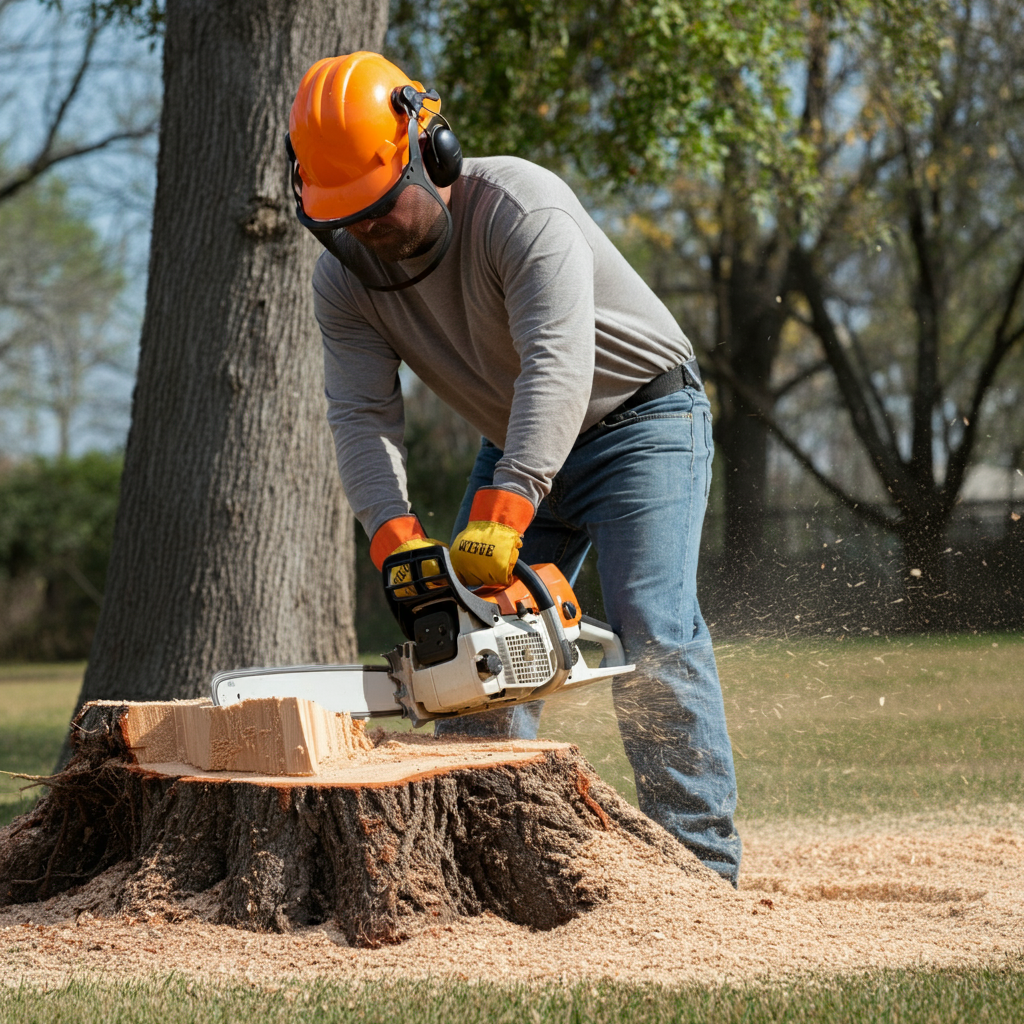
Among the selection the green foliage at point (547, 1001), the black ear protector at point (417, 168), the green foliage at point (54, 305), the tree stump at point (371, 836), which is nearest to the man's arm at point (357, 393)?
the black ear protector at point (417, 168)

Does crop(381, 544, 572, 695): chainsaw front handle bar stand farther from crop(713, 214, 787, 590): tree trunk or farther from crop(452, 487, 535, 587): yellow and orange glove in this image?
crop(713, 214, 787, 590): tree trunk

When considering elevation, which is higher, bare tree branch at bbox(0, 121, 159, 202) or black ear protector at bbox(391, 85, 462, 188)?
bare tree branch at bbox(0, 121, 159, 202)

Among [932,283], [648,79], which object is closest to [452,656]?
[648,79]

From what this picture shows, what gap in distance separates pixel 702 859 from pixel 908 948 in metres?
0.60

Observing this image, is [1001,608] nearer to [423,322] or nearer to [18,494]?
[423,322]

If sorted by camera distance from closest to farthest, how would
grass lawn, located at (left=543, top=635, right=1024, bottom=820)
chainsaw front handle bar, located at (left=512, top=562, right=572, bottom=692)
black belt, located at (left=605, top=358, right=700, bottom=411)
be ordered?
1. chainsaw front handle bar, located at (left=512, top=562, right=572, bottom=692)
2. black belt, located at (left=605, top=358, right=700, bottom=411)
3. grass lawn, located at (left=543, top=635, right=1024, bottom=820)

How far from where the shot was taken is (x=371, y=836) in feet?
7.66

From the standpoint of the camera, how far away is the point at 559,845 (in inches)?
96.9

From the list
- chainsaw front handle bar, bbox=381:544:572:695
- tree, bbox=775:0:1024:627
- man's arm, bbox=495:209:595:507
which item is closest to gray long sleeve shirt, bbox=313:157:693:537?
man's arm, bbox=495:209:595:507

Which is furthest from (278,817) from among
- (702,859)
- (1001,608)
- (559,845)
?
(1001,608)

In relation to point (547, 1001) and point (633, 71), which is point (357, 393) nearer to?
point (547, 1001)

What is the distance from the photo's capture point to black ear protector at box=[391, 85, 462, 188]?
8.22ft

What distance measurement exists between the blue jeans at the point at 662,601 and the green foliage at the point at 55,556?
553 inches

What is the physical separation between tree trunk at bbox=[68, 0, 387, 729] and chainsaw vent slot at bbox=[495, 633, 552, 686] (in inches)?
93.3
